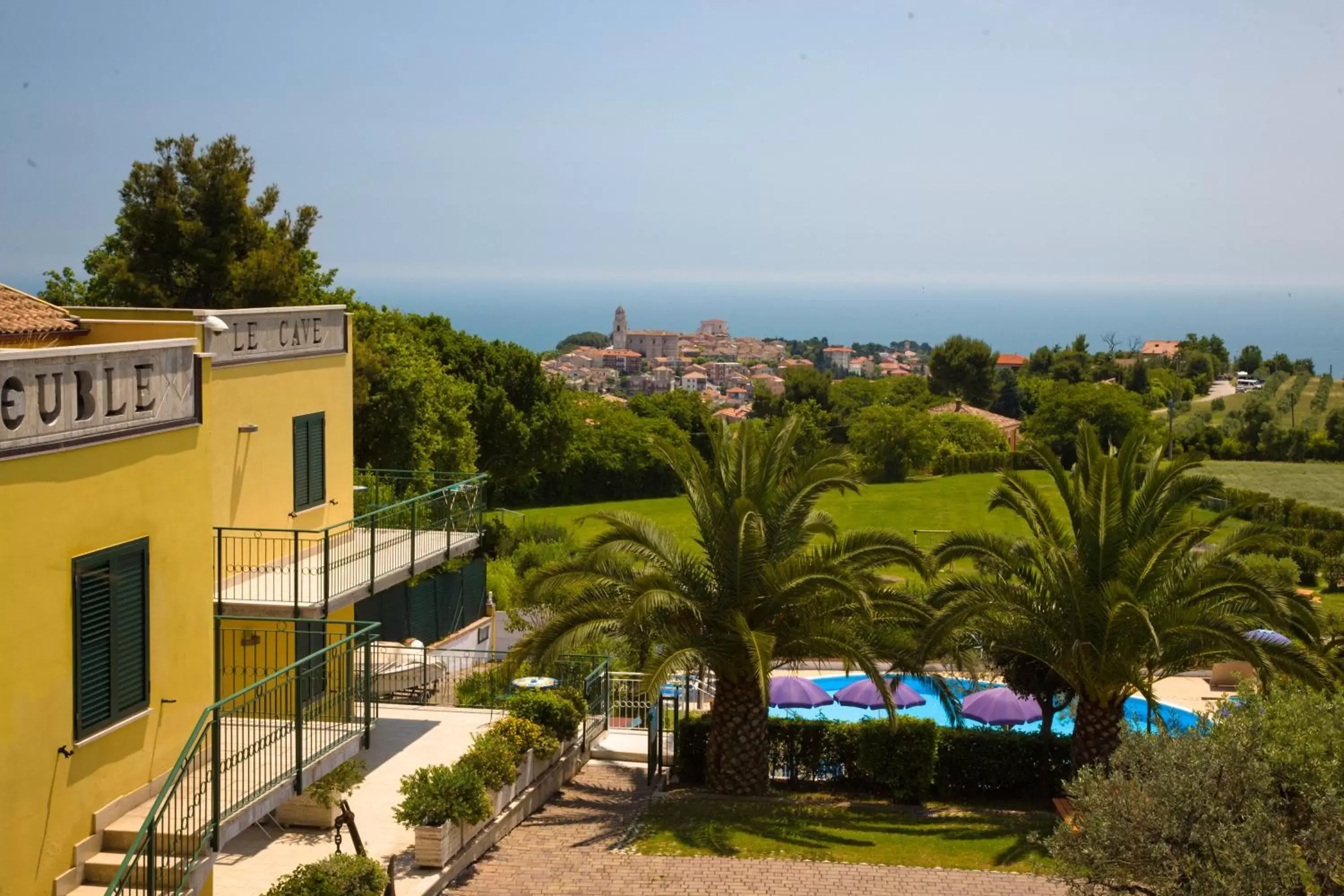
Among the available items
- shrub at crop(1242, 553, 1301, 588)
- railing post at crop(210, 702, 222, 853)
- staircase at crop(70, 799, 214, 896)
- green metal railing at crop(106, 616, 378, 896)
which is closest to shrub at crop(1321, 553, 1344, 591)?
shrub at crop(1242, 553, 1301, 588)

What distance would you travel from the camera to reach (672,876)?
44.7 ft

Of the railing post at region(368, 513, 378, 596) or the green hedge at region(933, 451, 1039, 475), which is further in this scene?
the green hedge at region(933, 451, 1039, 475)

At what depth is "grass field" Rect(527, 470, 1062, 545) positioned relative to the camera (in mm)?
67750

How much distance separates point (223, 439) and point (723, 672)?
24.2 feet

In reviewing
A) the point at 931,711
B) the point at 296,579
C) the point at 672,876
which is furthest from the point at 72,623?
the point at 931,711

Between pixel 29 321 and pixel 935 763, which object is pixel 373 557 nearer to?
pixel 29 321

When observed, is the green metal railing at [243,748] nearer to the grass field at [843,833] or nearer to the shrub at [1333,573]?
the grass field at [843,833]

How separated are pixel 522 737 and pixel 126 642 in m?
6.48

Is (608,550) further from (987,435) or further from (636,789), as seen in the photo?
(987,435)

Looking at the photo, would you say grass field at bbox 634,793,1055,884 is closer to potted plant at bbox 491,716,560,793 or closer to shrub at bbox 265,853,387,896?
potted plant at bbox 491,716,560,793

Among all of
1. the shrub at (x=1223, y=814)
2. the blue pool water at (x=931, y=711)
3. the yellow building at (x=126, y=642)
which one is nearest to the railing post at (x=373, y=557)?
the yellow building at (x=126, y=642)

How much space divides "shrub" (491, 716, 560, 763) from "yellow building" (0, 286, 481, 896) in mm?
1795

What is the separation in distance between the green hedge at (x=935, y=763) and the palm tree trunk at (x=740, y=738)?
567 mm

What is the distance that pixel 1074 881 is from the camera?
10.5 metres
